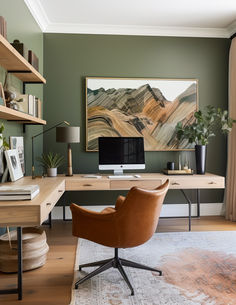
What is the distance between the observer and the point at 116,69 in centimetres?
418

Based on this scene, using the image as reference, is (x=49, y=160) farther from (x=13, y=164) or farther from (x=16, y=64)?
(x=16, y=64)

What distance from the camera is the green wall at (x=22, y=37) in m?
2.75

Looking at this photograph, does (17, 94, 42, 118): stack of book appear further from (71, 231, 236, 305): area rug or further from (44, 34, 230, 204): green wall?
(71, 231, 236, 305): area rug

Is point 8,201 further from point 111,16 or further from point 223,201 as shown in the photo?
point 223,201

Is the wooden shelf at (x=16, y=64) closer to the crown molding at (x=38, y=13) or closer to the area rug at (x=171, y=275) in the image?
the crown molding at (x=38, y=13)

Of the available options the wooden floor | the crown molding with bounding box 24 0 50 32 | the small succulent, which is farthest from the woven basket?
the crown molding with bounding box 24 0 50 32

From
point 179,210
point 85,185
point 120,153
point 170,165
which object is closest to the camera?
point 85,185

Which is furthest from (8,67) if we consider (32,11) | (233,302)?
(233,302)

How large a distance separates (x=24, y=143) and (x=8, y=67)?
95 centimetres

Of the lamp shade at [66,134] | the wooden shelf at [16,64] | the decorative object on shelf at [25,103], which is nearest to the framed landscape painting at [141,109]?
the lamp shade at [66,134]

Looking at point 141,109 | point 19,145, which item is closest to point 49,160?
point 19,145

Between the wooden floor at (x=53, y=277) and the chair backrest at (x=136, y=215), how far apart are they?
1.88 ft

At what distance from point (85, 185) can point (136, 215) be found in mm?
1476

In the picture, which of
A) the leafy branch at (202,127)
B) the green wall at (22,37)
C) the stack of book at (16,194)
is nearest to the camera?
the stack of book at (16,194)
